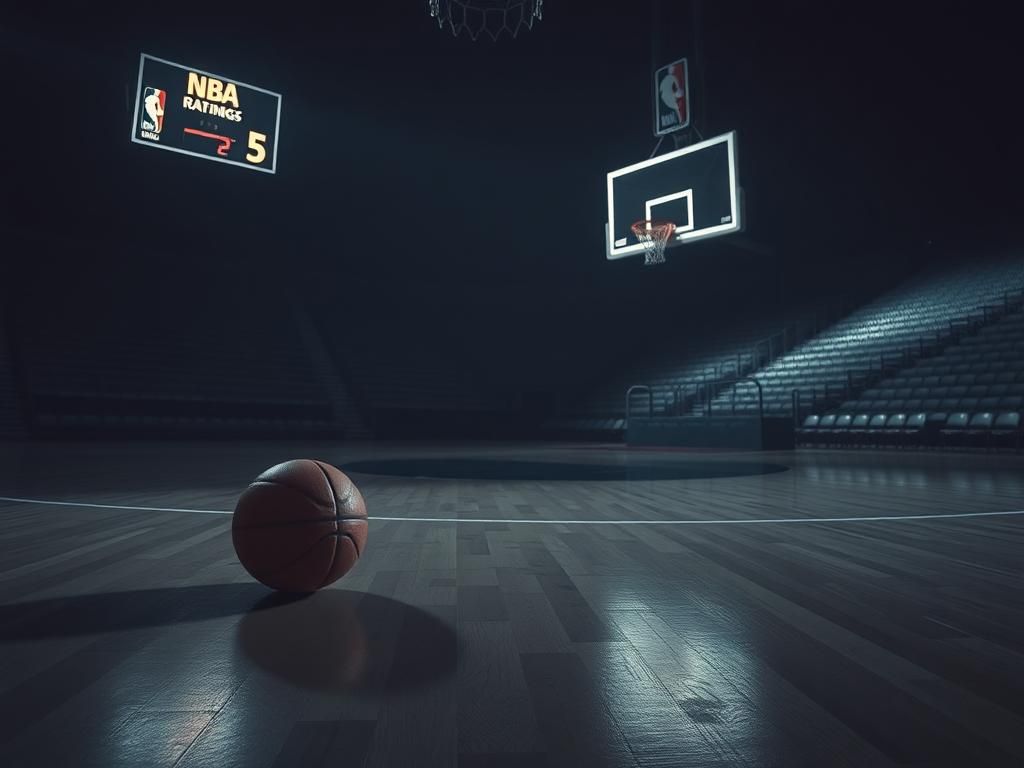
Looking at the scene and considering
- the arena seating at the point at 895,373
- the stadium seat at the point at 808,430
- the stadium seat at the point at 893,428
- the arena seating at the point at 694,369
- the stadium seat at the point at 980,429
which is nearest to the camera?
the stadium seat at the point at 980,429

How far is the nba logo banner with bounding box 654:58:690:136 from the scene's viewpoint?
10.7 meters

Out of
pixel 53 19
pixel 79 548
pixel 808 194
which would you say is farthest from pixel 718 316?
pixel 79 548

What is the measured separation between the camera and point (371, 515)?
3.86m

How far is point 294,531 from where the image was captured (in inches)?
81.8

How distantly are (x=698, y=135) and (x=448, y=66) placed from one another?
459 cm

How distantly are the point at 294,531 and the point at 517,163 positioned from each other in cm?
1535

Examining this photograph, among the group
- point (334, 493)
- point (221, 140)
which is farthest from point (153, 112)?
point (334, 493)

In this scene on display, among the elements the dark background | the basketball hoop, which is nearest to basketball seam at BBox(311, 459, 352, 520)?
the basketball hoop

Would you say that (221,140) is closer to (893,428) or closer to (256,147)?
(256,147)

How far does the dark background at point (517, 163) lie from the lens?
37.8 feet

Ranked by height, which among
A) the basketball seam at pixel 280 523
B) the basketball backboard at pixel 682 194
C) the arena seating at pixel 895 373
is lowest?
the basketball seam at pixel 280 523

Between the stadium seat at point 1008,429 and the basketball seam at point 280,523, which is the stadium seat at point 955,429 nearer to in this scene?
→ the stadium seat at point 1008,429

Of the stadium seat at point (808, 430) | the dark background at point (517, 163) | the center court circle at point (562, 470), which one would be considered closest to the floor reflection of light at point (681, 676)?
the center court circle at point (562, 470)

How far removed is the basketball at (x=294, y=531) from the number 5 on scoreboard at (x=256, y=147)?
402 inches
